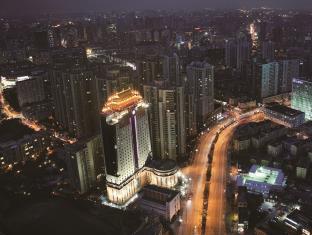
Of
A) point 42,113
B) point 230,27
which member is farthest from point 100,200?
point 230,27

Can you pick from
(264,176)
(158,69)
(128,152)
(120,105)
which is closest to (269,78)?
(158,69)

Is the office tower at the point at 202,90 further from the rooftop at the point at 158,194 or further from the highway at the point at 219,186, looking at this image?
the rooftop at the point at 158,194

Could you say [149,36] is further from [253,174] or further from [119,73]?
[253,174]

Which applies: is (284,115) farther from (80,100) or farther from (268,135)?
(80,100)

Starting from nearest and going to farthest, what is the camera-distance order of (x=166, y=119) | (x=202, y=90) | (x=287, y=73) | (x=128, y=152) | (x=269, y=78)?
(x=128, y=152), (x=166, y=119), (x=202, y=90), (x=269, y=78), (x=287, y=73)

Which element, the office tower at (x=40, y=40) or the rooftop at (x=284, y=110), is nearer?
the rooftop at (x=284, y=110)

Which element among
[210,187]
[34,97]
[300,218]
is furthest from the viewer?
[34,97]

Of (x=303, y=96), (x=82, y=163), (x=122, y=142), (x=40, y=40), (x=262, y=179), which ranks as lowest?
(x=262, y=179)

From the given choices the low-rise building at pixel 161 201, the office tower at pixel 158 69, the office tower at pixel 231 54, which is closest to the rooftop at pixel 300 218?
the low-rise building at pixel 161 201
